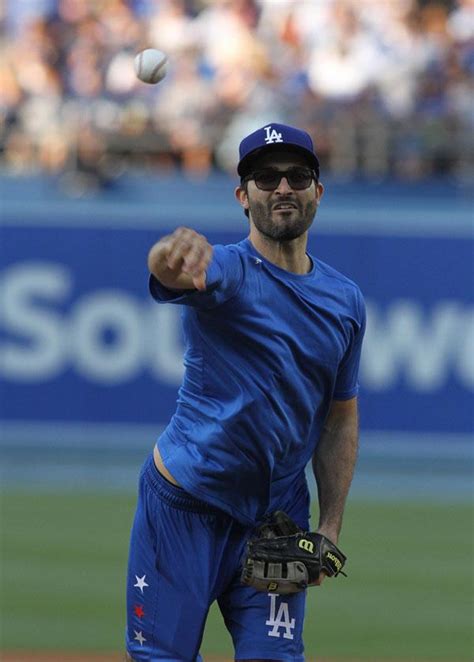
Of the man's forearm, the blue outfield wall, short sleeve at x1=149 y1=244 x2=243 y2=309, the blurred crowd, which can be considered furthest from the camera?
the blurred crowd

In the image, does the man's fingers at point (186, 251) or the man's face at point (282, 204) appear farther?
the man's face at point (282, 204)

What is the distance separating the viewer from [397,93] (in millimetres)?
15938

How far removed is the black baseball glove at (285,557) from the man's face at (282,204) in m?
1.04

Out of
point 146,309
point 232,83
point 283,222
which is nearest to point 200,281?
point 283,222

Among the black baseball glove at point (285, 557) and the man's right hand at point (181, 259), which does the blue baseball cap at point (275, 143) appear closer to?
the man's right hand at point (181, 259)

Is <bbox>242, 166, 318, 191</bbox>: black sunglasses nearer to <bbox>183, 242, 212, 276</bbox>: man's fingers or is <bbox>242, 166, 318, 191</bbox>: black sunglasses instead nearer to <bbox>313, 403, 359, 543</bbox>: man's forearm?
<bbox>183, 242, 212, 276</bbox>: man's fingers

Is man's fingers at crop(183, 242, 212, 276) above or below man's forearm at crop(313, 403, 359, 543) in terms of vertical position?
above

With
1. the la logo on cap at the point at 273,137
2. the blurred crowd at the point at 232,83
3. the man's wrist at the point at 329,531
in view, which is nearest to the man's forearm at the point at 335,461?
the man's wrist at the point at 329,531

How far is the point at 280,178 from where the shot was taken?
4859 millimetres

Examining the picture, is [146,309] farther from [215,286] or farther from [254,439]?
[215,286]

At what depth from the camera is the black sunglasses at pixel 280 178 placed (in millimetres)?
4855

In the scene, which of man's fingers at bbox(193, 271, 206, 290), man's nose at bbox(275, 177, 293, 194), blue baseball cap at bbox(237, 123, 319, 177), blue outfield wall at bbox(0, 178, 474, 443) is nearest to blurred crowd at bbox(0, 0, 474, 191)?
blue outfield wall at bbox(0, 178, 474, 443)

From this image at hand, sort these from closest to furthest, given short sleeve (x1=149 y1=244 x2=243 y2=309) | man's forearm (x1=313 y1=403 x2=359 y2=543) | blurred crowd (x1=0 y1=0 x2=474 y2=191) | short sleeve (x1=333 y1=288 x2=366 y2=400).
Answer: short sleeve (x1=149 y1=244 x2=243 y2=309)
short sleeve (x1=333 y1=288 x2=366 y2=400)
man's forearm (x1=313 y1=403 x2=359 y2=543)
blurred crowd (x1=0 y1=0 x2=474 y2=191)

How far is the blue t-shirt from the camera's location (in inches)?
189
